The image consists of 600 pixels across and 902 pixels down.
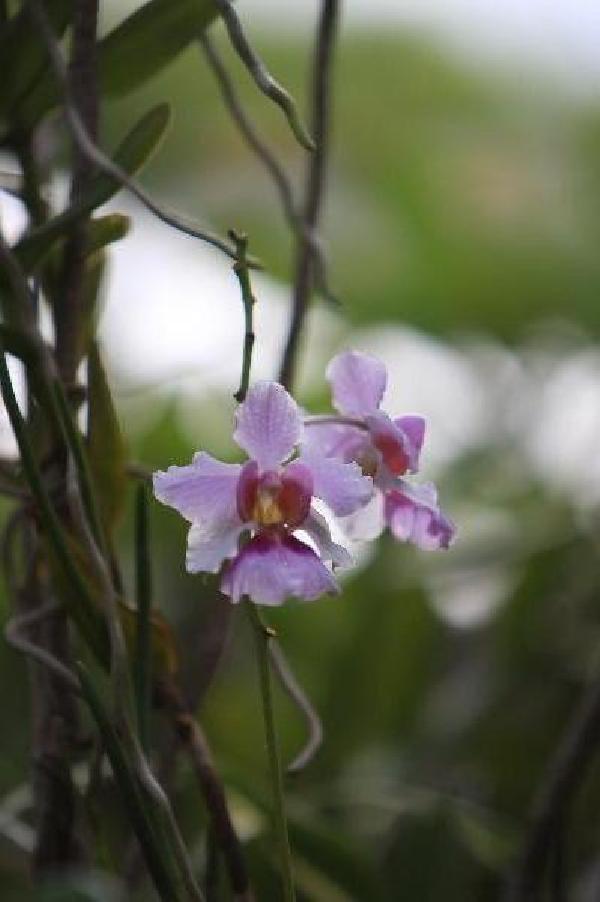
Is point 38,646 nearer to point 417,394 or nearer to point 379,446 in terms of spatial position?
point 379,446

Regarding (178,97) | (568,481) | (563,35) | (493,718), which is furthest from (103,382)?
(563,35)

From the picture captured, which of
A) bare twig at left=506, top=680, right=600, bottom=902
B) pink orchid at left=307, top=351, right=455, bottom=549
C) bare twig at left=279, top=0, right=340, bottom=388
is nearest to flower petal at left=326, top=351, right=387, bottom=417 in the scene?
pink orchid at left=307, top=351, right=455, bottom=549

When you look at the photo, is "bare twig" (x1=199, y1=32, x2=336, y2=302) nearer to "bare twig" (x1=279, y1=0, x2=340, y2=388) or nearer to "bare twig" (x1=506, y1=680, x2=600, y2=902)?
"bare twig" (x1=279, y1=0, x2=340, y2=388)

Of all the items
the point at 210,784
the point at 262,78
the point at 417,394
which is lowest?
the point at 417,394

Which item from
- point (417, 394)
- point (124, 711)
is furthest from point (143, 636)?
point (417, 394)

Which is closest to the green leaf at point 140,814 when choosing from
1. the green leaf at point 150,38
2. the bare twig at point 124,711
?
the bare twig at point 124,711

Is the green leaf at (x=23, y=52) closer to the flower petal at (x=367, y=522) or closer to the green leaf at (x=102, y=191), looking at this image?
the green leaf at (x=102, y=191)

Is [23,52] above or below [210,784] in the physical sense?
above
